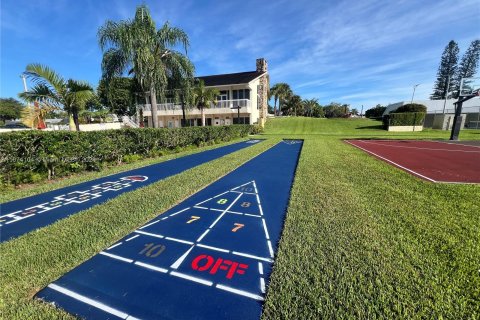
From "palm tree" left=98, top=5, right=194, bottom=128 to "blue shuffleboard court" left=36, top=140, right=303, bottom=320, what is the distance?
10779 millimetres

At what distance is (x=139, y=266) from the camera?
2.94 m

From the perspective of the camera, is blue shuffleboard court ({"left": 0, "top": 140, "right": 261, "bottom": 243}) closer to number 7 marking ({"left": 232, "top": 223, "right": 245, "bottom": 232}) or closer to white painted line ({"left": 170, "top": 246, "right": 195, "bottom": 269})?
white painted line ({"left": 170, "top": 246, "right": 195, "bottom": 269})

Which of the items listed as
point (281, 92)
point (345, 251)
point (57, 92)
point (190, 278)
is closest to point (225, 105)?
point (57, 92)

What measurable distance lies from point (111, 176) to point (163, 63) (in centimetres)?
903

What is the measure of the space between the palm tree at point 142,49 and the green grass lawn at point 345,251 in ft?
31.0

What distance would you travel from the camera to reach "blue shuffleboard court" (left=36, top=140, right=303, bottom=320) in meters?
2.30

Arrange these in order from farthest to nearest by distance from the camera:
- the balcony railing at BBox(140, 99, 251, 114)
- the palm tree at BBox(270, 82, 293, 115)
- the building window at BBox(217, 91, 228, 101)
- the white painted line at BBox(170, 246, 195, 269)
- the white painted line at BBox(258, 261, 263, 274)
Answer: the palm tree at BBox(270, 82, 293, 115) < the building window at BBox(217, 91, 228, 101) < the balcony railing at BBox(140, 99, 251, 114) < the white painted line at BBox(170, 246, 195, 269) < the white painted line at BBox(258, 261, 263, 274)

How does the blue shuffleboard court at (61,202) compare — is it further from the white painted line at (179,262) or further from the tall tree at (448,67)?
the tall tree at (448,67)

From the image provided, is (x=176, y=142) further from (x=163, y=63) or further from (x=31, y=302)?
(x=31, y=302)

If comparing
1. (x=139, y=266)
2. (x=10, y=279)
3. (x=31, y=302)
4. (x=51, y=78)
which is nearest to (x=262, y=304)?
(x=139, y=266)

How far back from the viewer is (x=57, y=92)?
907cm

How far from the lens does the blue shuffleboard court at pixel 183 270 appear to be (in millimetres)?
2297

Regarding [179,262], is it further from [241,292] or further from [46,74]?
[46,74]

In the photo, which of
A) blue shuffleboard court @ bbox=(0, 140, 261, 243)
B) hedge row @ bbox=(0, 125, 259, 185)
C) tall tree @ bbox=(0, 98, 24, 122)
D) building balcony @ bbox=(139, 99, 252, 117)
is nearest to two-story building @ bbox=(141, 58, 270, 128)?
building balcony @ bbox=(139, 99, 252, 117)
